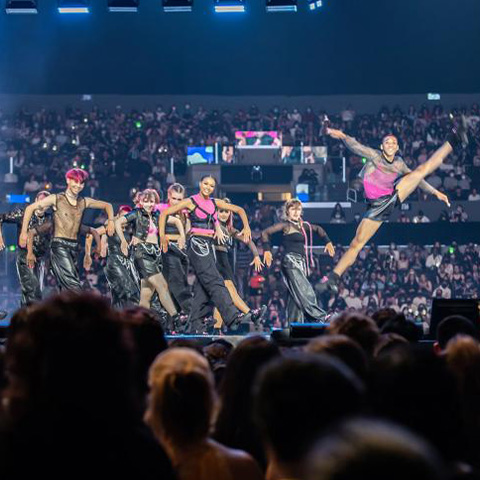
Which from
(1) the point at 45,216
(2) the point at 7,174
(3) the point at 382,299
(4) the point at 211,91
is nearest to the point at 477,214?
(3) the point at 382,299

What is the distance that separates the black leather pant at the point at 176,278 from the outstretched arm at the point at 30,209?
1647 mm

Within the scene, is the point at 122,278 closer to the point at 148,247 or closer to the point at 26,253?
the point at 148,247

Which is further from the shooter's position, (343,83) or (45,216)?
(343,83)

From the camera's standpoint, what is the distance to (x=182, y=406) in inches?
90.4

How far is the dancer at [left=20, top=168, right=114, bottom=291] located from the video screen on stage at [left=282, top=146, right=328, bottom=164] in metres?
13.8

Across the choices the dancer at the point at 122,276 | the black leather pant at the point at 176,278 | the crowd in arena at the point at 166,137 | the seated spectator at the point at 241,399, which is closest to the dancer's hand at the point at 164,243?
the black leather pant at the point at 176,278

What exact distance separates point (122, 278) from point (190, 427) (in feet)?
32.5

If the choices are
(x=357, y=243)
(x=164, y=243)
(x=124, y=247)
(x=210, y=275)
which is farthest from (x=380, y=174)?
(x=124, y=247)

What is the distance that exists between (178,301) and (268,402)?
1002 centimetres

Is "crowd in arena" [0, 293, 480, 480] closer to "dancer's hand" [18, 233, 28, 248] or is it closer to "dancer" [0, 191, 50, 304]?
"dancer's hand" [18, 233, 28, 248]

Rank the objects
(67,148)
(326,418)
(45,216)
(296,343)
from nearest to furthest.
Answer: (326,418) → (296,343) → (45,216) → (67,148)

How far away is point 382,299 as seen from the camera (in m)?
19.8

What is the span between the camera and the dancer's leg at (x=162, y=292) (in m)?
11.5

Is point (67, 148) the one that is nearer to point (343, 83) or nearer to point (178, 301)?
point (343, 83)
